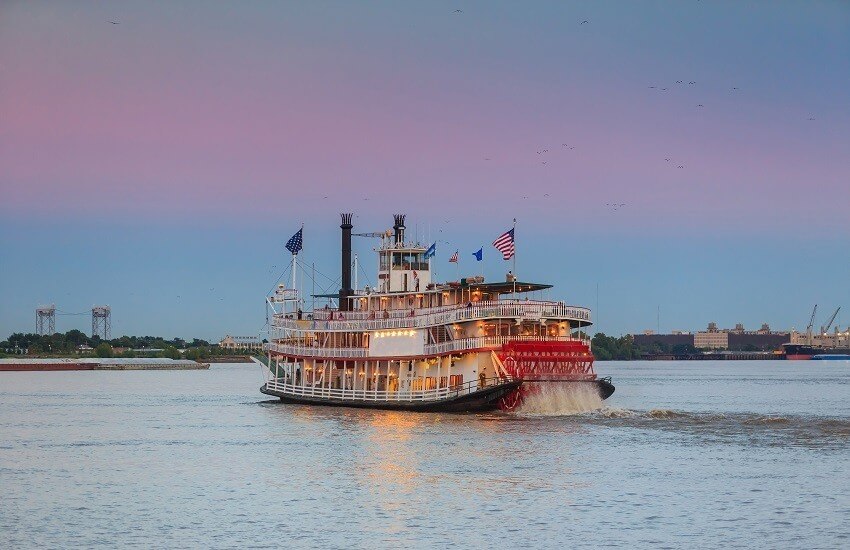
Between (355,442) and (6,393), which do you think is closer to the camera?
(355,442)

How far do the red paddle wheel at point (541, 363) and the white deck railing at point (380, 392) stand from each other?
3.20 feet

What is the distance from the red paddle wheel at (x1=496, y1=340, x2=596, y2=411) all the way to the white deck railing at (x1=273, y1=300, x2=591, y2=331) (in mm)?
1536

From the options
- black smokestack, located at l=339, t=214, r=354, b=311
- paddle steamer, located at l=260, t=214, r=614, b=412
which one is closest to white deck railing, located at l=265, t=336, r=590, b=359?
paddle steamer, located at l=260, t=214, r=614, b=412

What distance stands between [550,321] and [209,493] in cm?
2858

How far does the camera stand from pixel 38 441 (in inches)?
2483

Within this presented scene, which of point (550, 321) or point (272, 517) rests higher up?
point (550, 321)

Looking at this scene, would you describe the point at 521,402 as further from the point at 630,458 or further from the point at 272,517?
the point at 272,517

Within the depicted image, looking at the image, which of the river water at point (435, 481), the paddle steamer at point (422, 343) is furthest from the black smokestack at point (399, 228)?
the river water at point (435, 481)

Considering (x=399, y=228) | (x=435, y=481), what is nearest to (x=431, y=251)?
(x=399, y=228)

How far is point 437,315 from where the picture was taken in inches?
2672

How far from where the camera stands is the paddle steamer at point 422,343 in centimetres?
6481

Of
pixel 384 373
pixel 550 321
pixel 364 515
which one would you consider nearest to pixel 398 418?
pixel 384 373

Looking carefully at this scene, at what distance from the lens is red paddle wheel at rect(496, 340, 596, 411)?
2518 inches

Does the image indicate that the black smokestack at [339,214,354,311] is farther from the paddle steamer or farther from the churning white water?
the churning white water
